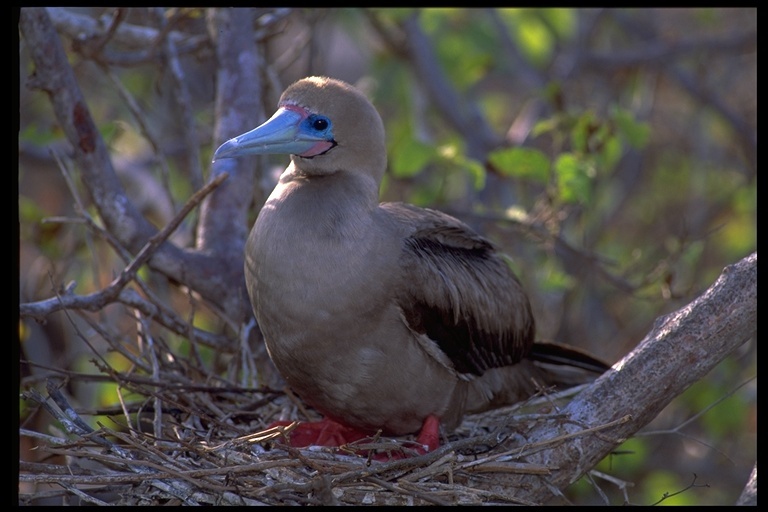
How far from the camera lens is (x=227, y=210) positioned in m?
5.30

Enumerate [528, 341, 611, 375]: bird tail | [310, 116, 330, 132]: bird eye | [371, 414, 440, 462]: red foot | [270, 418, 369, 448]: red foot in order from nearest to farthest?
[310, 116, 330, 132]: bird eye < [371, 414, 440, 462]: red foot < [270, 418, 369, 448]: red foot < [528, 341, 611, 375]: bird tail

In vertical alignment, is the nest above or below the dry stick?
below

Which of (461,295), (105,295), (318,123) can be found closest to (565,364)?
(461,295)

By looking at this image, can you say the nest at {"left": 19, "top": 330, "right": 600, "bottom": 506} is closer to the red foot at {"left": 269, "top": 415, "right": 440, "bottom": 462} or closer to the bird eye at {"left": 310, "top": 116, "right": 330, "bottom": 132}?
the red foot at {"left": 269, "top": 415, "right": 440, "bottom": 462}

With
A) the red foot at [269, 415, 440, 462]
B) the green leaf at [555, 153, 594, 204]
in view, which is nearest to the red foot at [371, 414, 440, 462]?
the red foot at [269, 415, 440, 462]

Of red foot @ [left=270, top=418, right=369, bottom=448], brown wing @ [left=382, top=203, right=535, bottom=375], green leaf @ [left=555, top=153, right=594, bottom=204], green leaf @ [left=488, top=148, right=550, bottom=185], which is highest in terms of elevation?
green leaf @ [left=488, top=148, right=550, bottom=185]

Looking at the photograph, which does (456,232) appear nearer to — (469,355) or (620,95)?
(469,355)

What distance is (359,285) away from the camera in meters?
4.16

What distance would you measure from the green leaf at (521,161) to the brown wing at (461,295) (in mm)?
893

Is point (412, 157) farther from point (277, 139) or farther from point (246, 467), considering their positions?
point (246, 467)

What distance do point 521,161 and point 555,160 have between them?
41 cm

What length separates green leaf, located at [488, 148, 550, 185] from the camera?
18.6 feet

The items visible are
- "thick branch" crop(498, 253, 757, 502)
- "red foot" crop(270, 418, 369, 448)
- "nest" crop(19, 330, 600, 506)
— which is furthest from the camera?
"red foot" crop(270, 418, 369, 448)

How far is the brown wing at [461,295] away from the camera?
438cm
